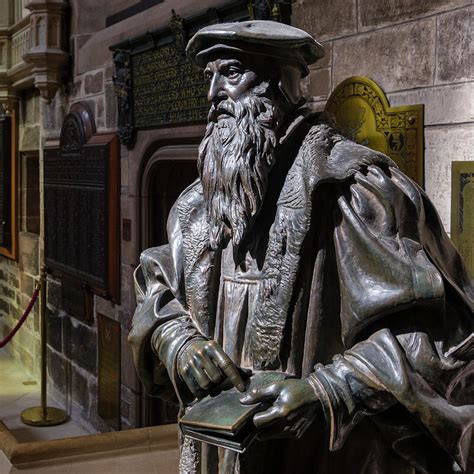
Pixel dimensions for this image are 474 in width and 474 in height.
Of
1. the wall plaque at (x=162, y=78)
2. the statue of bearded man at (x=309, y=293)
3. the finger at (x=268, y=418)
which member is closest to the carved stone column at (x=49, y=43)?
the wall plaque at (x=162, y=78)

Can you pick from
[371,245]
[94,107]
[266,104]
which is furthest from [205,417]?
[94,107]

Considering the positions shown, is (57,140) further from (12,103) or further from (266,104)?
(266,104)

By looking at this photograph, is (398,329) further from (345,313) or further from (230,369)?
(230,369)

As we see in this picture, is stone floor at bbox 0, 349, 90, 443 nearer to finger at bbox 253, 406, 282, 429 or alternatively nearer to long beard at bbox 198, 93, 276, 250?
long beard at bbox 198, 93, 276, 250

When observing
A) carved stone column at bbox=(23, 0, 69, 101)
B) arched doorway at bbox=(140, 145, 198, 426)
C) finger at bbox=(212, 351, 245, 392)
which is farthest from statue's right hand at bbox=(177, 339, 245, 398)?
carved stone column at bbox=(23, 0, 69, 101)

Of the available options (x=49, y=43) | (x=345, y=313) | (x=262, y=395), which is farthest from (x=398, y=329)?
(x=49, y=43)

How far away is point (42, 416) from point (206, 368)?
558 centimetres

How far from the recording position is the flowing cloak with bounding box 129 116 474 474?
1.80m

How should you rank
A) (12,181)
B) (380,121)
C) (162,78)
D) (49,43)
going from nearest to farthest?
(380,121), (162,78), (49,43), (12,181)

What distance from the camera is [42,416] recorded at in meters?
7.13

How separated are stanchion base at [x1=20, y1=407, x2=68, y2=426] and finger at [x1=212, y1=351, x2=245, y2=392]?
5.53 m

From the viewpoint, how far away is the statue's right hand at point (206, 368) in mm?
1917

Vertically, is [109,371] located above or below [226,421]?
below

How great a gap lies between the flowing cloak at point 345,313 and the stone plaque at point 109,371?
4.29 m
